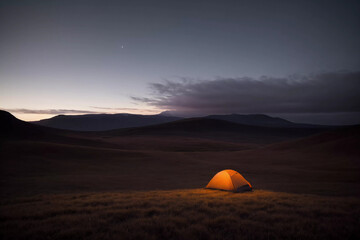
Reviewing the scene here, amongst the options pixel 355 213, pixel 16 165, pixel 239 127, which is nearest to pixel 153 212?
pixel 355 213

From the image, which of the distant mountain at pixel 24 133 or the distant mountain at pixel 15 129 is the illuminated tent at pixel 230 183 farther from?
the distant mountain at pixel 15 129

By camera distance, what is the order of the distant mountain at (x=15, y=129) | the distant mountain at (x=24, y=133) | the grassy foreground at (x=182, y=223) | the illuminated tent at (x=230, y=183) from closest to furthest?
the grassy foreground at (x=182, y=223), the illuminated tent at (x=230, y=183), the distant mountain at (x=24, y=133), the distant mountain at (x=15, y=129)

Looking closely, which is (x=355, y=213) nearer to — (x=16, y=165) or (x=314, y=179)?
(x=314, y=179)

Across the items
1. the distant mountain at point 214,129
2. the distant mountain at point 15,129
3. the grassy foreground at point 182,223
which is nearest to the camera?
the grassy foreground at point 182,223

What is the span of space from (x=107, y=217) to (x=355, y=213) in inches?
366

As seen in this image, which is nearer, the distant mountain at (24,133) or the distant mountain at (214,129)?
the distant mountain at (24,133)

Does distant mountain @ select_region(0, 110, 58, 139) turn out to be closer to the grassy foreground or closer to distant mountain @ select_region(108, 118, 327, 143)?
the grassy foreground

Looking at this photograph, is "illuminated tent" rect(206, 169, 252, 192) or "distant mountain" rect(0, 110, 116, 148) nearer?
"illuminated tent" rect(206, 169, 252, 192)

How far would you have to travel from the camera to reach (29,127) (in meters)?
69.9

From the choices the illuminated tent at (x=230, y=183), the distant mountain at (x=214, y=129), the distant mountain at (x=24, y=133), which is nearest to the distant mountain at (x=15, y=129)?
the distant mountain at (x=24, y=133)

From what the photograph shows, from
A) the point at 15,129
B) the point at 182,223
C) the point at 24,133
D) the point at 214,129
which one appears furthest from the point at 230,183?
the point at 214,129

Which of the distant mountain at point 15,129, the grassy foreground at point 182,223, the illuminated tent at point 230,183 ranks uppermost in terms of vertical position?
the distant mountain at point 15,129

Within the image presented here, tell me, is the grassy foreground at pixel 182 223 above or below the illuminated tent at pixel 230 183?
above

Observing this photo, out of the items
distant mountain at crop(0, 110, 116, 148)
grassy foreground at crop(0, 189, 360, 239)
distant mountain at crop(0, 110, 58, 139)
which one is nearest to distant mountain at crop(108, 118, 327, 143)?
distant mountain at crop(0, 110, 116, 148)
